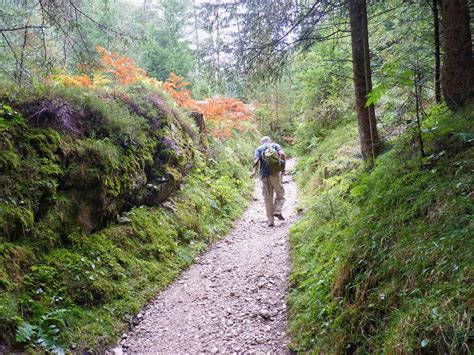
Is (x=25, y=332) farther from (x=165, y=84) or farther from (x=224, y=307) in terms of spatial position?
(x=165, y=84)

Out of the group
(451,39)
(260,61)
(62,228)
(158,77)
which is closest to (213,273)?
(62,228)

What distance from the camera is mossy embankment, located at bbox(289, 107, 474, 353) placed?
6.72ft

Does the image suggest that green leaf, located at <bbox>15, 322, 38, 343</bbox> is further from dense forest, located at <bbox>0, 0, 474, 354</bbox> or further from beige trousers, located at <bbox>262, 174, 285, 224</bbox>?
beige trousers, located at <bbox>262, 174, 285, 224</bbox>

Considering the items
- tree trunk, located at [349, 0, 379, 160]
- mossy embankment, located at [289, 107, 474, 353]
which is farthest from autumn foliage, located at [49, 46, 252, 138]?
mossy embankment, located at [289, 107, 474, 353]

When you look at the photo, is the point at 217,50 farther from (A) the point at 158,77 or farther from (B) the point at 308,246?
(A) the point at 158,77

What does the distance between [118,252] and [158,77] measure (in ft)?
43.2

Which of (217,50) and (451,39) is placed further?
(217,50)

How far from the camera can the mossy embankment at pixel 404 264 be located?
2.05 metres

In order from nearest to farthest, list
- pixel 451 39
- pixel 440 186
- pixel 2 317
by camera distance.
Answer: pixel 440 186 < pixel 2 317 < pixel 451 39

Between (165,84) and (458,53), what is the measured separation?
847 centimetres

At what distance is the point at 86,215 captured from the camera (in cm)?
527

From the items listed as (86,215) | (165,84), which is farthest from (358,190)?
(165,84)

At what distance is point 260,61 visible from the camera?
6.03 meters

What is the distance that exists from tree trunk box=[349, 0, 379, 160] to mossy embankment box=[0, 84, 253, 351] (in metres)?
4.14
